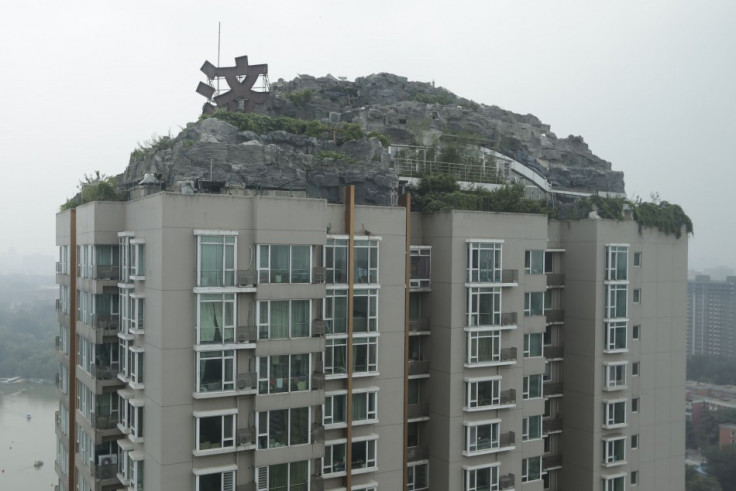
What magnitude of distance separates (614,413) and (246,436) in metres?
15.1

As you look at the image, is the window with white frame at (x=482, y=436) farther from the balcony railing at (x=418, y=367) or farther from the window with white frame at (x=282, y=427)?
the window with white frame at (x=282, y=427)

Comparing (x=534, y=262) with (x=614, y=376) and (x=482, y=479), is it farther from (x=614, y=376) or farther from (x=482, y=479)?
(x=482, y=479)

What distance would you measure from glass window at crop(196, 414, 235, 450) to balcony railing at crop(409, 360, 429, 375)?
23.2 ft

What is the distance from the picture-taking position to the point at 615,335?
24.4 meters

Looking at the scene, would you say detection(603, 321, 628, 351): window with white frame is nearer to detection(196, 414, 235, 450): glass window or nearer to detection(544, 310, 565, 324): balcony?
detection(544, 310, 565, 324): balcony

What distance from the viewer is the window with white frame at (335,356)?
18922mm

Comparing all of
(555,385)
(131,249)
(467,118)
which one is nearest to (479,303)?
(555,385)

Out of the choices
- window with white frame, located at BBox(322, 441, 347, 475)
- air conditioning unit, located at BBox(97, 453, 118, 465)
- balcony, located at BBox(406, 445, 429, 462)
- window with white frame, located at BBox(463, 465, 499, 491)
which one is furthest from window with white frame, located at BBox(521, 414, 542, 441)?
air conditioning unit, located at BBox(97, 453, 118, 465)

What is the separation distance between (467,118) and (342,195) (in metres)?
12.9

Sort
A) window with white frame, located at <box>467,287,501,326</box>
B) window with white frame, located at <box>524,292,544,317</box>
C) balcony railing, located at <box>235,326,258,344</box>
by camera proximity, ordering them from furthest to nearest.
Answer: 1. window with white frame, located at <box>524,292,544,317</box>
2. window with white frame, located at <box>467,287,501,326</box>
3. balcony railing, located at <box>235,326,258,344</box>

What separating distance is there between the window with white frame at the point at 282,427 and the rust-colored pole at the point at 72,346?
9.72m

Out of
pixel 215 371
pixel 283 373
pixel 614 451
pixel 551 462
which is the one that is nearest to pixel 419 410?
pixel 283 373

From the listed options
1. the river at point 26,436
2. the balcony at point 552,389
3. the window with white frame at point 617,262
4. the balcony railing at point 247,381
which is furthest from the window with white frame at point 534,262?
the river at point 26,436

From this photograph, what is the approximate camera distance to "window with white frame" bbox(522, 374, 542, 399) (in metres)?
22.9
